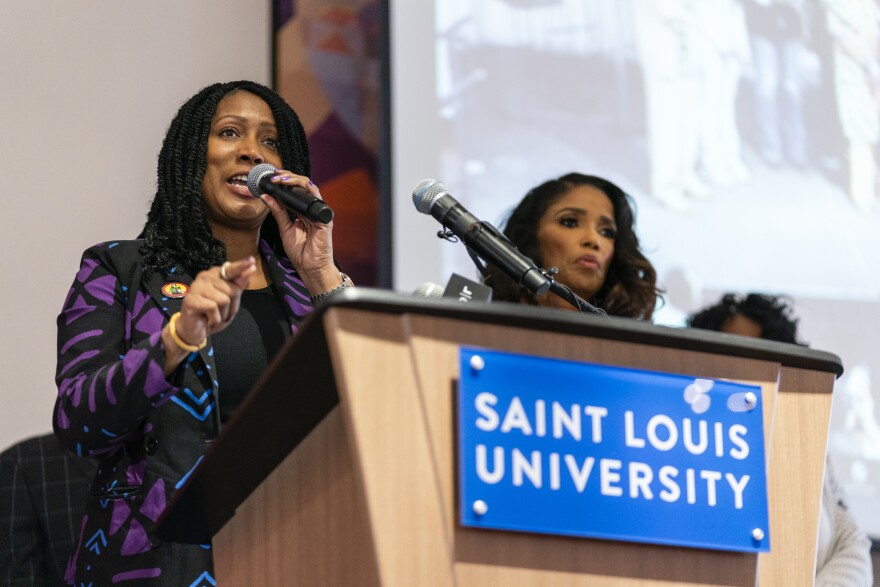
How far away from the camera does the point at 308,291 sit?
1.87 meters

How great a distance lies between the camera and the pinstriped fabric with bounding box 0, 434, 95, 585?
237 centimetres

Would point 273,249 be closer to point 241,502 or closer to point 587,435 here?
point 241,502

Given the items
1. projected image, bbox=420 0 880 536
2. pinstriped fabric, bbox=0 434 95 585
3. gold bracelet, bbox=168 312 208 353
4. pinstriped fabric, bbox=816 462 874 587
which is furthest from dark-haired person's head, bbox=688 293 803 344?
gold bracelet, bbox=168 312 208 353

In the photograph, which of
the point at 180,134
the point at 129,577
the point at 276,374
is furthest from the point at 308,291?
the point at 276,374

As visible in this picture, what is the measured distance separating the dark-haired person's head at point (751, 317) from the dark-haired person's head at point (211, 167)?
1752 millimetres

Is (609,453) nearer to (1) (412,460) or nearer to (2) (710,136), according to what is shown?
(1) (412,460)

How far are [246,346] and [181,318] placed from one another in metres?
0.37

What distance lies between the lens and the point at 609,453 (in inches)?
44.3

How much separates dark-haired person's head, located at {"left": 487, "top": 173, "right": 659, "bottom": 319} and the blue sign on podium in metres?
1.49

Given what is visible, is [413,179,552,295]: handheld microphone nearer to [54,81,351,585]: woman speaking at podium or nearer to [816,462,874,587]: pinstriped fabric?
[54,81,351,585]: woman speaking at podium

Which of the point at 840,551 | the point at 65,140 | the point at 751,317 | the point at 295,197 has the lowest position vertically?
the point at 840,551

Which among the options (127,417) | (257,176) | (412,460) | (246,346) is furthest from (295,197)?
(412,460)

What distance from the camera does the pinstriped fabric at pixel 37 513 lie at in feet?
7.79

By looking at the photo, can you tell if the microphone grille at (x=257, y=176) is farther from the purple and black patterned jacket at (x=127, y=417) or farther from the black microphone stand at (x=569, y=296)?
the black microphone stand at (x=569, y=296)
